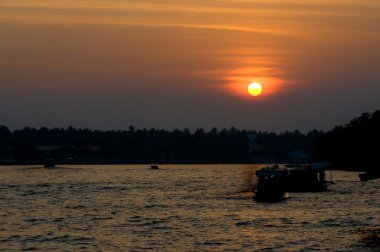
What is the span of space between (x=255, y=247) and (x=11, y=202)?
54.2 m

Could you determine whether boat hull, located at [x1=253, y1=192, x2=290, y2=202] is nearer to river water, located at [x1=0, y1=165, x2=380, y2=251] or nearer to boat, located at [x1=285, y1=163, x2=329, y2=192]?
river water, located at [x1=0, y1=165, x2=380, y2=251]

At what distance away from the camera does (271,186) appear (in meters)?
116

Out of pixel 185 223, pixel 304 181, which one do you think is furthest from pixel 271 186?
pixel 185 223

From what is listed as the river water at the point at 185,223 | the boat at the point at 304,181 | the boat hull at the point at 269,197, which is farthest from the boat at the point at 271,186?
the boat at the point at 304,181

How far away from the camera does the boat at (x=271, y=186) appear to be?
367 feet

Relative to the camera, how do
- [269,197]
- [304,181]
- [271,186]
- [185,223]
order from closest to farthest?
[185,223] → [269,197] → [271,186] → [304,181]

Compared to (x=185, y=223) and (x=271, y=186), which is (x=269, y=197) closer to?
(x=271, y=186)

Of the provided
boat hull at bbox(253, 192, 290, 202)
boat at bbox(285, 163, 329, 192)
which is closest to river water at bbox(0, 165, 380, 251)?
boat hull at bbox(253, 192, 290, 202)

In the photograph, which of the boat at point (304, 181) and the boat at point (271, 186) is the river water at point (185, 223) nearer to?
the boat at point (271, 186)

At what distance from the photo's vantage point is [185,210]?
96.4 meters

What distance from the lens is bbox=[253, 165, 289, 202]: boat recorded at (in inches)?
4400

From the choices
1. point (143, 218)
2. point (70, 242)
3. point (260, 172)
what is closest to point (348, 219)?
point (143, 218)

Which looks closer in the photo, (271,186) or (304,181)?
(271,186)

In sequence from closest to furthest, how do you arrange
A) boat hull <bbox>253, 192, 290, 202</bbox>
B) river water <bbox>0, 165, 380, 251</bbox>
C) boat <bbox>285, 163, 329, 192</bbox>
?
river water <bbox>0, 165, 380, 251</bbox> → boat hull <bbox>253, 192, 290, 202</bbox> → boat <bbox>285, 163, 329, 192</bbox>
